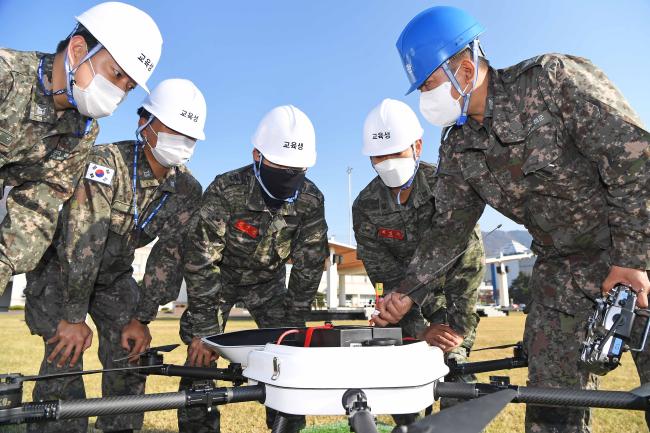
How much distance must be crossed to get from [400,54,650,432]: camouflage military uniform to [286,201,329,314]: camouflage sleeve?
4.55 ft

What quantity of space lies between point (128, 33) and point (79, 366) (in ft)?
8.93

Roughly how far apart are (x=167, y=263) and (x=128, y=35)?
1.96 m

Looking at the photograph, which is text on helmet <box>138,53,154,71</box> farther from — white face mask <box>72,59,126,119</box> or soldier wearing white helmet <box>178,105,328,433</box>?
soldier wearing white helmet <box>178,105,328,433</box>

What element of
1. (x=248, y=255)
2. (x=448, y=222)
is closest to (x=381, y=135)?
(x=448, y=222)

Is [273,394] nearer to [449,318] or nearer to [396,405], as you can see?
[396,405]

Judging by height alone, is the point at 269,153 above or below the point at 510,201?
above

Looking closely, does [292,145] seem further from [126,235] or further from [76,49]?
[76,49]

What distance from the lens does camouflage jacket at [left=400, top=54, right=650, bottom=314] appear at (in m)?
2.37

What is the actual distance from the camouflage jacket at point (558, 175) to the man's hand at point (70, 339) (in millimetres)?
2467

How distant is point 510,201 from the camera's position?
314cm

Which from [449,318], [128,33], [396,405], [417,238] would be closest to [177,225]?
[128,33]

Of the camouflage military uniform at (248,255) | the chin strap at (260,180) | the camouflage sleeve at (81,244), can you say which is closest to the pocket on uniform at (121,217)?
the camouflage sleeve at (81,244)

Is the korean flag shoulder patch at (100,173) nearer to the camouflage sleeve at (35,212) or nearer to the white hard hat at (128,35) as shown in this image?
the camouflage sleeve at (35,212)

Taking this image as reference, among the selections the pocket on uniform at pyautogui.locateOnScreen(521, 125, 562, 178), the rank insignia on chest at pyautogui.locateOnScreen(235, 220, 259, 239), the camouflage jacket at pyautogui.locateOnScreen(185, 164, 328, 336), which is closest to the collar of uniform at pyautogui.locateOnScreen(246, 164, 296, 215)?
the camouflage jacket at pyautogui.locateOnScreen(185, 164, 328, 336)
